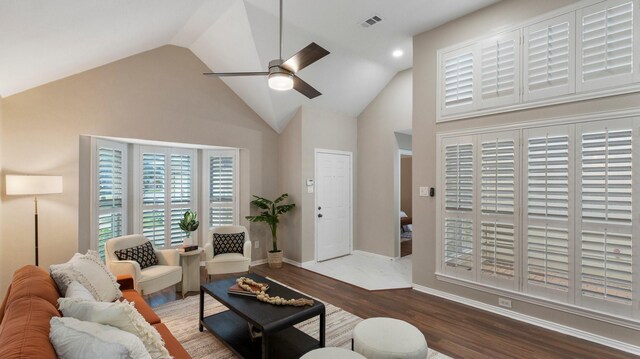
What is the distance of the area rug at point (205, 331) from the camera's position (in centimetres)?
262

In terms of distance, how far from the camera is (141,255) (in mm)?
3617

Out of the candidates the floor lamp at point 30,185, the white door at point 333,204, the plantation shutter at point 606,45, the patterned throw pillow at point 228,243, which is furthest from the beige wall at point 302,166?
the plantation shutter at point 606,45

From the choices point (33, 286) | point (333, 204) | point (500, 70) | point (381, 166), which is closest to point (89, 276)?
point (33, 286)

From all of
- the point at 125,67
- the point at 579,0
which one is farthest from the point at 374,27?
the point at 125,67

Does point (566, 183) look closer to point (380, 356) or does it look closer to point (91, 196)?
point (380, 356)

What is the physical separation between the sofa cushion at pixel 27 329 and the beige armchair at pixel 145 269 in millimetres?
1696

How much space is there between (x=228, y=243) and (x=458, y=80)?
13.3ft

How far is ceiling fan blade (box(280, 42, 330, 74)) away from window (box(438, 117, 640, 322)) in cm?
220

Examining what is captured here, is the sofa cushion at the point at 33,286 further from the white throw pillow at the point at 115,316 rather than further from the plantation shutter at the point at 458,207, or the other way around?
the plantation shutter at the point at 458,207

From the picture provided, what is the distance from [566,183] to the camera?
2928 millimetres

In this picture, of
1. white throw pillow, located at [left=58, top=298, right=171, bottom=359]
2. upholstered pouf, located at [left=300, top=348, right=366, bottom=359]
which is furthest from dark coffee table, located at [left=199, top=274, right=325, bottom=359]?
white throw pillow, located at [left=58, top=298, right=171, bottom=359]

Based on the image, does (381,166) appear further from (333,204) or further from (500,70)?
(500,70)

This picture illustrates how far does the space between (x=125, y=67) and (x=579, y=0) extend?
5.40 meters

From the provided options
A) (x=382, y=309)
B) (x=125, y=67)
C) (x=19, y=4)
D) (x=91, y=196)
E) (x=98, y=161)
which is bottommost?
(x=382, y=309)
